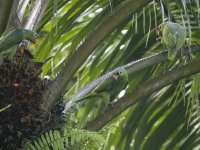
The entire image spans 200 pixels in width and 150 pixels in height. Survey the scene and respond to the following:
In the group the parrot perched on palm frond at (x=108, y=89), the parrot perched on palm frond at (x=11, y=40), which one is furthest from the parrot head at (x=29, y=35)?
the parrot perched on palm frond at (x=108, y=89)

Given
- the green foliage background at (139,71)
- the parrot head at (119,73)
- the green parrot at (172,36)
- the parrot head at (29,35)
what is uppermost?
the parrot head at (29,35)

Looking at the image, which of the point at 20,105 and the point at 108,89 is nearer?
the point at 20,105

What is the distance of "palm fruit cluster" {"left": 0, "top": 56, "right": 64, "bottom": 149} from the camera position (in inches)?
46.6

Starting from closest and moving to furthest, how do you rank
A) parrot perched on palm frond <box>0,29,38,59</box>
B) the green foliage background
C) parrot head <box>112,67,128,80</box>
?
parrot perched on palm frond <box>0,29,38,59</box> → parrot head <box>112,67,128,80</box> → the green foliage background

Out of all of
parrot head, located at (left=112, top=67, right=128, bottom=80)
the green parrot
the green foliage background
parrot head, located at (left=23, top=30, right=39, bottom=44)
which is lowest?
the green foliage background

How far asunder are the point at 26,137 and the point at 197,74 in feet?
1.82

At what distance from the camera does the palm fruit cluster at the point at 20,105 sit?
3.89ft

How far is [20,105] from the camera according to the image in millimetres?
1204

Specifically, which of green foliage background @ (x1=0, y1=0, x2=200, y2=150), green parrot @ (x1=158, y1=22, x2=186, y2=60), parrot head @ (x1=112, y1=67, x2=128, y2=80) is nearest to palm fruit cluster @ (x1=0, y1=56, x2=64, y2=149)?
parrot head @ (x1=112, y1=67, x2=128, y2=80)

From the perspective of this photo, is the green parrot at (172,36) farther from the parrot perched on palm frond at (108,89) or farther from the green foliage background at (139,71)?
the green foliage background at (139,71)

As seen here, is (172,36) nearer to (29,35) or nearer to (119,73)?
(119,73)

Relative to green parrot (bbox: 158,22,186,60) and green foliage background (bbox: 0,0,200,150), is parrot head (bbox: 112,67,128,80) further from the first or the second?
green foliage background (bbox: 0,0,200,150)

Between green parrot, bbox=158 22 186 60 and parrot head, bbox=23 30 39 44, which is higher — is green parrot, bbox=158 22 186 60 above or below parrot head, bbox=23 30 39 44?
below

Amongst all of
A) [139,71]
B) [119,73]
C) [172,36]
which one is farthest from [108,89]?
[139,71]
